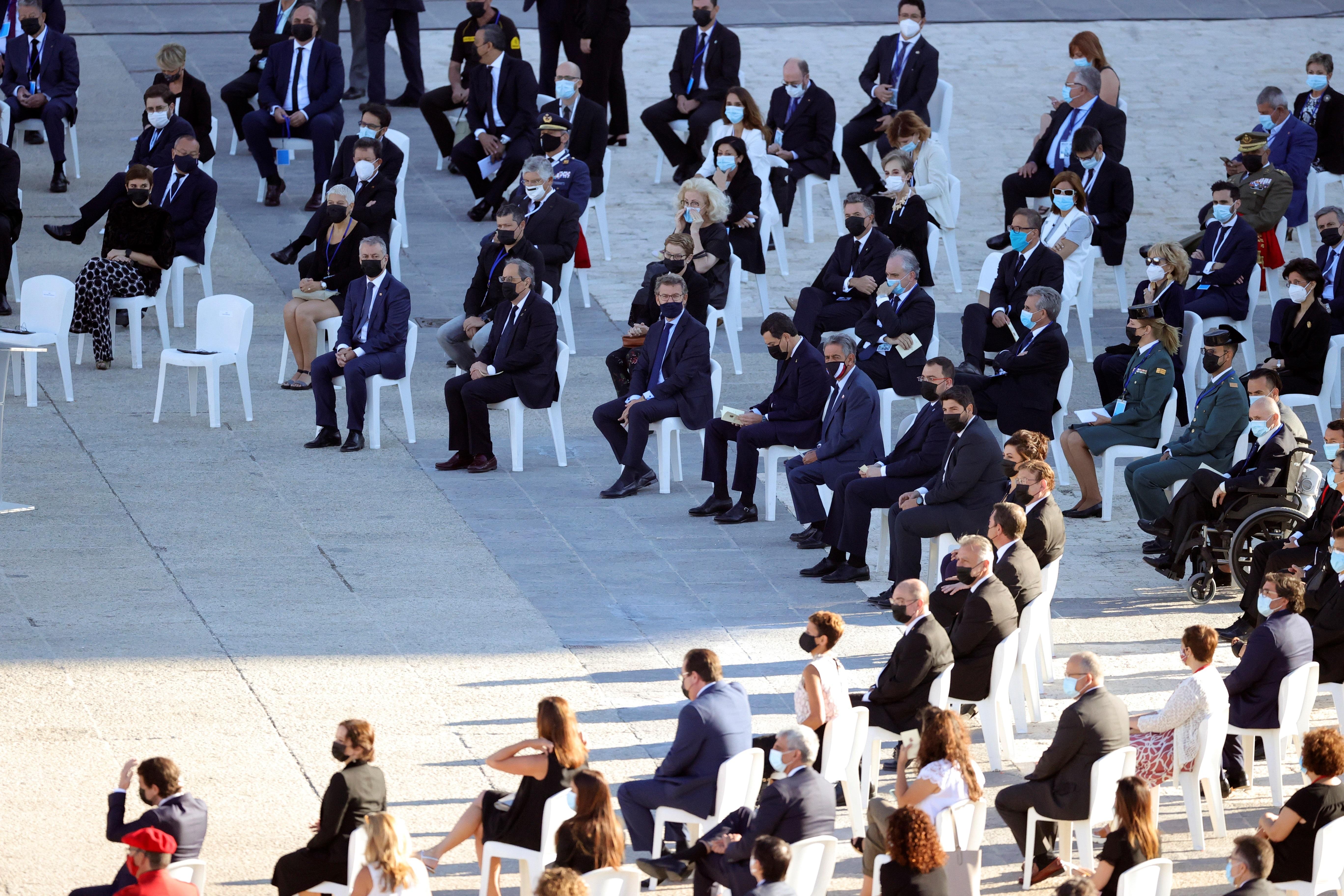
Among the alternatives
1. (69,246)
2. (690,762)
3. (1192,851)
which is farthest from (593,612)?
(69,246)

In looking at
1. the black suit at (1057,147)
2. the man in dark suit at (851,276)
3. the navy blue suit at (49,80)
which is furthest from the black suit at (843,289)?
the navy blue suit at (49,80)

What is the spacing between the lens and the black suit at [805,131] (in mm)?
15250

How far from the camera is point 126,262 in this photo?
13117mm

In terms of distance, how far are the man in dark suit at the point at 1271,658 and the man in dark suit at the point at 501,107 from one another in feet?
27.3

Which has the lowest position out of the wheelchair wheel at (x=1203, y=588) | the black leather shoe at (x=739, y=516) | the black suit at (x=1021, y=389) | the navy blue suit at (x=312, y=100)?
the wheelchair wheel at (x=1203, y=588)

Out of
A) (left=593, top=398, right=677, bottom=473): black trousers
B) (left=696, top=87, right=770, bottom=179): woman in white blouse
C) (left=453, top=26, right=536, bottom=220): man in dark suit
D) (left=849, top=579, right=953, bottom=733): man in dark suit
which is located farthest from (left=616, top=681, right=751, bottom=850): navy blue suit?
(left=453, top=26, right=536, bottom=220): man in dark suit

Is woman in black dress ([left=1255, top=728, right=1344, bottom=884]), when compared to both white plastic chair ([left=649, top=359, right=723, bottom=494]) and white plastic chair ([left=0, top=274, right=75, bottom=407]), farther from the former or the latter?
white plastic chair ([left=0, top=274, right=75, bottom=407])

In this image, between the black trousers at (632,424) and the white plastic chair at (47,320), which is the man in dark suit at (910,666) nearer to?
the black trousers at (632,424)

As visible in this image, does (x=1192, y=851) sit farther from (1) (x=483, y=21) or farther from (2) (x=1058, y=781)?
(1) (x=483, y=21)

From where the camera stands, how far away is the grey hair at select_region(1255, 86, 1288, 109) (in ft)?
48.2

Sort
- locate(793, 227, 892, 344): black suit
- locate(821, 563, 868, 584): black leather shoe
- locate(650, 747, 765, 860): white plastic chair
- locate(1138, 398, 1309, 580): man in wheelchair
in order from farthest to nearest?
locate(793, 227, 892, 344): black suit < locate(821, 563, 868, 584): black leather shoe < locate(1138, 398, 1309, 580): man in wheelchair < locate(650, 747, 765, 860): white plastic chair

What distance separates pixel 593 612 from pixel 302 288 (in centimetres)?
409

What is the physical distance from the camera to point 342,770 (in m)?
6.56

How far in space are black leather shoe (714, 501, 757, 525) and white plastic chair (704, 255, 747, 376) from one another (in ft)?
6.76
